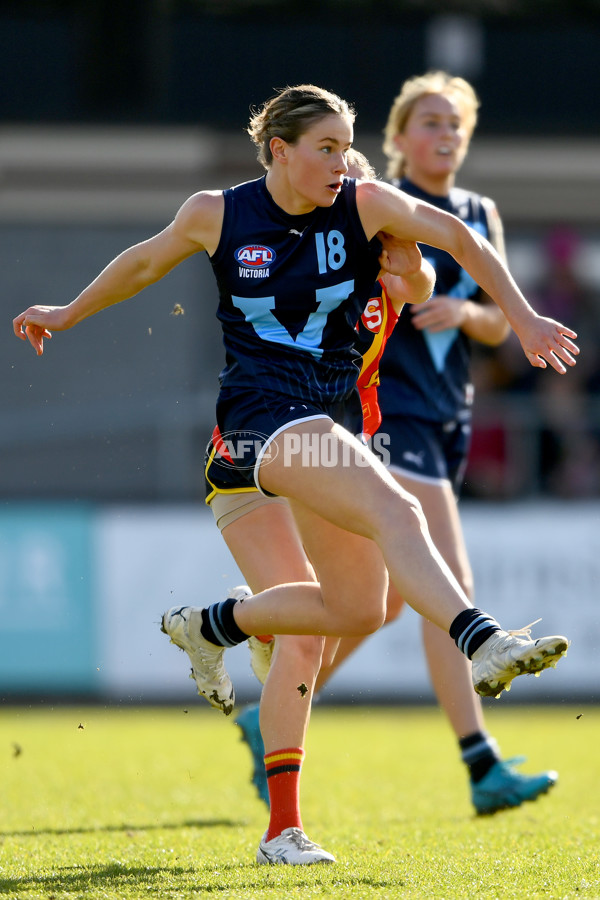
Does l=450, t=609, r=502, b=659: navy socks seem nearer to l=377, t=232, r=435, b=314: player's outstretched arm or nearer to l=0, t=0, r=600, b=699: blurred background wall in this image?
l=377, t=232, r=435, b=314: player's outstretched arm

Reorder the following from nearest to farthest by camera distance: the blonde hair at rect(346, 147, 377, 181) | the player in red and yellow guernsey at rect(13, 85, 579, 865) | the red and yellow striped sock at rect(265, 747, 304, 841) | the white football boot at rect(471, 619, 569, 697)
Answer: the white football boot at rect(471, 619, 569, 697) → the player in red and yellow guernsey at rect(13, 85, 579, 865) → the red and yellow striped sock at rect(265, 747, 304, 841) → the blonde hair at rect(346, 147, 377, 181)

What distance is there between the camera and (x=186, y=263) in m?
13.6

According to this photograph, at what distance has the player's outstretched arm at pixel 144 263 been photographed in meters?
4.00

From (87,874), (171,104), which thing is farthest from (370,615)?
(171,104)

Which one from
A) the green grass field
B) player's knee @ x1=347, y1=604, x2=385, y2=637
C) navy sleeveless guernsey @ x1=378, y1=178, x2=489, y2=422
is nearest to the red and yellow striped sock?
the green grass field

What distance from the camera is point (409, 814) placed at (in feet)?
17.3

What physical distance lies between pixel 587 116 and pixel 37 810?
39.5ft

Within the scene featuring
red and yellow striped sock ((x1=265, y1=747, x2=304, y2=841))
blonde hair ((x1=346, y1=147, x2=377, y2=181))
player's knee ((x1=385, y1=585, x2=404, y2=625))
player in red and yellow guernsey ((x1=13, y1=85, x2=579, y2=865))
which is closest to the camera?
player in red and yellow guernsey ((x1=13, y1=85, x2=579, y2=865))

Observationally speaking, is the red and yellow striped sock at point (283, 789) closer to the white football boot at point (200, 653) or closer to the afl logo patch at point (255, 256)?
the white football boot at point (200, 653)

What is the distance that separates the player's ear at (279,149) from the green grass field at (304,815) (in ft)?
6.43

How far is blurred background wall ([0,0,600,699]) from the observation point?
9828 millimetres

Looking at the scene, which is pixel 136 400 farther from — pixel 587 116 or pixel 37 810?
pixel 587 116

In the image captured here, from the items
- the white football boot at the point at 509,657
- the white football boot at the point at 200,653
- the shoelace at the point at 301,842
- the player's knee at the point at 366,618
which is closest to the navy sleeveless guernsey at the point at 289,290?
the player's knee at the point at 366,618

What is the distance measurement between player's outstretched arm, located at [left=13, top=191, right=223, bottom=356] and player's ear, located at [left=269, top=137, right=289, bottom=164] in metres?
0.21
